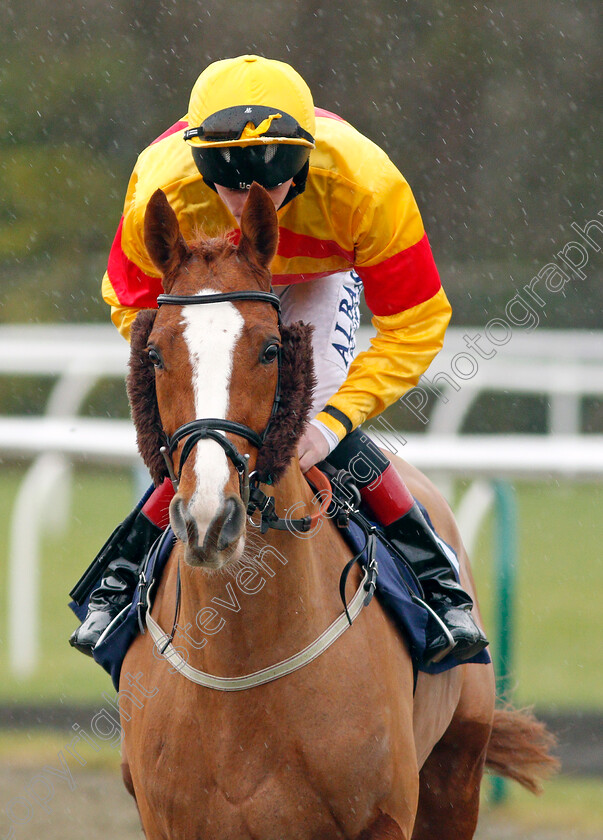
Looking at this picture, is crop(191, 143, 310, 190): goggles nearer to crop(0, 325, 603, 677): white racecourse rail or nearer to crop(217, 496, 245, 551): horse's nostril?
crop(217, 496, 245, 551): horse's nostril

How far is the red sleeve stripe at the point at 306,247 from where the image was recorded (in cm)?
311

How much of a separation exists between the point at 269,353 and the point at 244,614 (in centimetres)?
60

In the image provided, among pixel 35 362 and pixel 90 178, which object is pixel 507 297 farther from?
pixel 90 178

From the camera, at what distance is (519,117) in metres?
17.3

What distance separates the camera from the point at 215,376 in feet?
7.71

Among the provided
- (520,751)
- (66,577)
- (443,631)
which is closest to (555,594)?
(66,577)

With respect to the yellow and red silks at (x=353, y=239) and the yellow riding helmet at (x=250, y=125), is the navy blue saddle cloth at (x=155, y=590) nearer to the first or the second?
the yellow and red silks at (x=353, y=239)

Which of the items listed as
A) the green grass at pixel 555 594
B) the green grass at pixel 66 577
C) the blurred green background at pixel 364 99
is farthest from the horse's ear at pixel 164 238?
the blurred green background at pixel 364 99

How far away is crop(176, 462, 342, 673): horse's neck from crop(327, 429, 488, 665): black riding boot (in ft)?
1.56

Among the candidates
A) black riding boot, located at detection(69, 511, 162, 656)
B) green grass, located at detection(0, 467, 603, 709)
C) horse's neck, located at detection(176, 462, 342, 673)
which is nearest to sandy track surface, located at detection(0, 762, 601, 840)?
green grass, located at detection(0, 467, 603, 709)

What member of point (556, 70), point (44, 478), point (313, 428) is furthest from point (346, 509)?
point (556, 70)

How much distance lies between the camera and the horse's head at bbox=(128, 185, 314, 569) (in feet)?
7.43

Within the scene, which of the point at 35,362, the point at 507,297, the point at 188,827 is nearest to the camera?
the point at 188,827

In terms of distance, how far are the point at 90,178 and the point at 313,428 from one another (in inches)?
565
